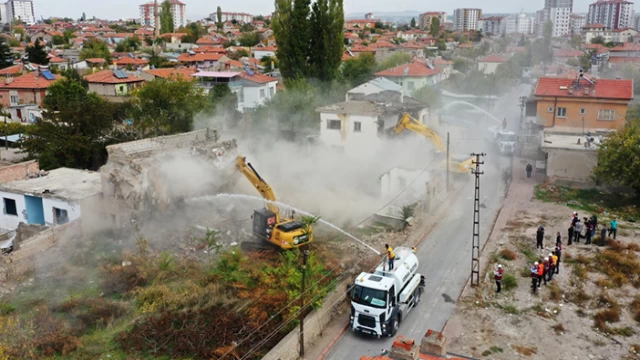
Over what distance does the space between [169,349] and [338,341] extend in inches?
167

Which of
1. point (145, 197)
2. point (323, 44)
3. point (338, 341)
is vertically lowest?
point (338, 341)

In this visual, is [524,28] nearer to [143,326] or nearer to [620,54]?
[620,54]

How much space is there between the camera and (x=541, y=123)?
36.7 m

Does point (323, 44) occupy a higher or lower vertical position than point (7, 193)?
higher

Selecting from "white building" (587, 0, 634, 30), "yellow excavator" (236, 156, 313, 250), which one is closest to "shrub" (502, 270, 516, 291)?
"yellow excavator" (236, 156, 313, 250)

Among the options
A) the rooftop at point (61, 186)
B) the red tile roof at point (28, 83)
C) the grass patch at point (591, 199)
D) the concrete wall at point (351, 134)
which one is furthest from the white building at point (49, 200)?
the red tile roof at point (28, 83)

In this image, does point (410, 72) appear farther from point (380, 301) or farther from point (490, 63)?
point (380, 301)

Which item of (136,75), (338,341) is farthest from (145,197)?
(136,75)

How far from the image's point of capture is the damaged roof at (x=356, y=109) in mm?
31812

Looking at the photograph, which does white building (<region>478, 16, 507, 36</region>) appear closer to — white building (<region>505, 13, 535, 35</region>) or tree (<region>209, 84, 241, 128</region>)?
white building (<region>505, 13, 535, 35</region>)

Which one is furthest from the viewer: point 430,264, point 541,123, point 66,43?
point 66,43

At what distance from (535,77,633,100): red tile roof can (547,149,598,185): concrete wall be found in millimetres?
8395

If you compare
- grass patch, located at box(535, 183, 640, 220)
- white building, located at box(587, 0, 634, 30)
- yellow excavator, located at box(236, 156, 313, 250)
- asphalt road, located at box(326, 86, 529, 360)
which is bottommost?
asphalt road, located at box(326, 86, 529, 360)

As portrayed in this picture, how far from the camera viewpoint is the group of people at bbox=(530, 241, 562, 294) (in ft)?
55.5
